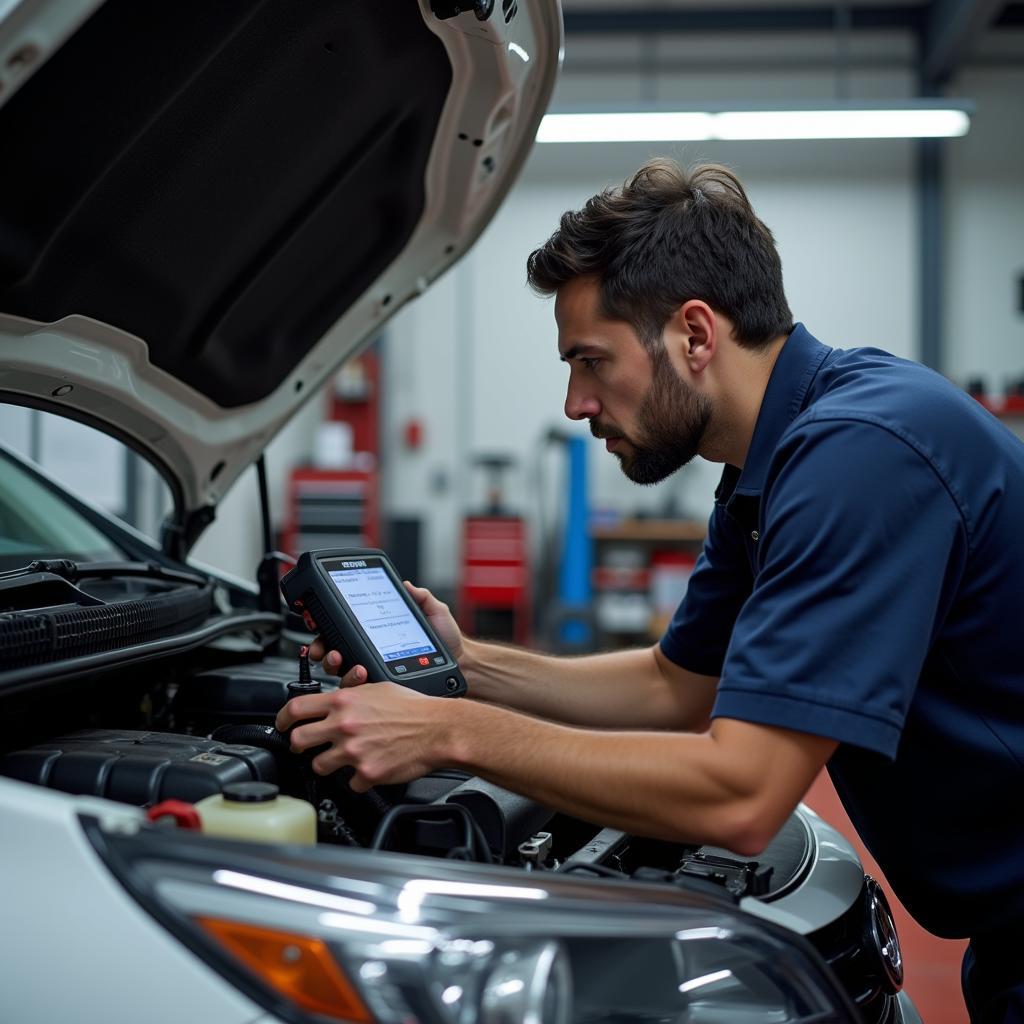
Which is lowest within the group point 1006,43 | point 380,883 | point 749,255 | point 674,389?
point 380,883

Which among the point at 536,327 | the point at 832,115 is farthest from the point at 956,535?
the point at 536,327

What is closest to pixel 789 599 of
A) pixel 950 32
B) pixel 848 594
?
pixel 848 594

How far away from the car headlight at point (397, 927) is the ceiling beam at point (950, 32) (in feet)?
21.1

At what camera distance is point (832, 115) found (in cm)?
539

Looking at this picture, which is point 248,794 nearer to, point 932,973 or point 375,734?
point 375,734

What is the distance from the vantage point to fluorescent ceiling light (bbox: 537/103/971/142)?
17.4 feet

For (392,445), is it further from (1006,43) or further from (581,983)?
(581,983)

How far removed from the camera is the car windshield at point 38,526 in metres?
1.71

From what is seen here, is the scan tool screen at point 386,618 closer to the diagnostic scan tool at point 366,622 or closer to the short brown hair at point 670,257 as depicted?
the diagnostic scan tool at point 366,622

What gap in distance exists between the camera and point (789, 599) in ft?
3.34

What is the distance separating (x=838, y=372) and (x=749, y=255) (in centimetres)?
19

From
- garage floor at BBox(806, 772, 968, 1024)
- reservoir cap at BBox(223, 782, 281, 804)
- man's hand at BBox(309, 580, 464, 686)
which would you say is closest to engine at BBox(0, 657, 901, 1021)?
reservoir cap at BBox(223, 782, 281, 804)

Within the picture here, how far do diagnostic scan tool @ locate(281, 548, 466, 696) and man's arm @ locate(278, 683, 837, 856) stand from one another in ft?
0.48

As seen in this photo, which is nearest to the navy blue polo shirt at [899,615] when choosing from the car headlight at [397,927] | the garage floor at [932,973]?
the car headlight at [397,927]
